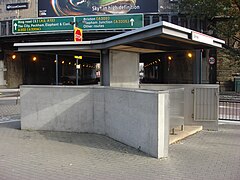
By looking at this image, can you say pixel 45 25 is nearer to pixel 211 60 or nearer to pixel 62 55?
pixel 62 55

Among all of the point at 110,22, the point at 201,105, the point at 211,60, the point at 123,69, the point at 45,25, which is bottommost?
the point at 201,105

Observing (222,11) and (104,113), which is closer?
(104,113)

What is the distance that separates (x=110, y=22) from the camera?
28.6m

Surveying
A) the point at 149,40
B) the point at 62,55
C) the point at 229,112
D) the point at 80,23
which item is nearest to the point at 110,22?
the point at 80,23

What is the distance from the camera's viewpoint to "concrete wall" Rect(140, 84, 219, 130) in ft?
30.5

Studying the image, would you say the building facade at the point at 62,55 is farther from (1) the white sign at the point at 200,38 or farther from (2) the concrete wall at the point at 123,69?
(1) the white sign at the point at 200,38

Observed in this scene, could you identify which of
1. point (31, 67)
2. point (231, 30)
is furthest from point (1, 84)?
point (231, 30)

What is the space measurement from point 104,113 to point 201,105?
3126 millimetres

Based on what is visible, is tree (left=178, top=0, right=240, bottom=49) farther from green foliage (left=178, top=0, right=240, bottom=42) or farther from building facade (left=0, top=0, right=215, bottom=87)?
building facade (left=0, top=0, right=215, bottom=87)

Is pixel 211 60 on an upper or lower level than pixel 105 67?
upper

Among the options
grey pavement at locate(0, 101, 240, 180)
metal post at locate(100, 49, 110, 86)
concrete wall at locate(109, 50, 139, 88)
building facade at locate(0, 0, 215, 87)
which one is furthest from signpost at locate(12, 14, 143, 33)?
grey pavement at locate(0, 101, 240, 180)

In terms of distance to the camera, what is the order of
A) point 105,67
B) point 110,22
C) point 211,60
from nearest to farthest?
point 105,67 < point 211,60 < point 110,22

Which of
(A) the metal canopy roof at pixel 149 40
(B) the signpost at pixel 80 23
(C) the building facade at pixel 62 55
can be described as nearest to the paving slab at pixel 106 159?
(A) the metal canopy roof at pixel 149 40

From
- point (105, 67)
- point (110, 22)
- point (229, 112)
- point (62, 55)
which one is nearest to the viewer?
point (105, 67)
